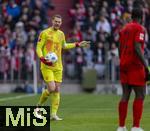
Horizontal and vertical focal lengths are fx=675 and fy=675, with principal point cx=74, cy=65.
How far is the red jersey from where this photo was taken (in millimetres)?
12134

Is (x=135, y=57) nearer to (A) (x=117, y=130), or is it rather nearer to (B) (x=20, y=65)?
(A) (x=117, y=130)

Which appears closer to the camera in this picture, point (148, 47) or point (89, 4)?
point (148, 47)

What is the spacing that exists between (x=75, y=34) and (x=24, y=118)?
59.7 ft

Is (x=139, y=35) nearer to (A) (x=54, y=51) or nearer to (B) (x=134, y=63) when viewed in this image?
(B) (x=134, y=63)

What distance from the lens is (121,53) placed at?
1249 cm

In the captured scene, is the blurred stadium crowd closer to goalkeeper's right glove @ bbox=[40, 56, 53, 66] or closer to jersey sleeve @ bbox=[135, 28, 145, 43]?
goalkeeper's right glove @ bbox=[40, 56, 53, 66]

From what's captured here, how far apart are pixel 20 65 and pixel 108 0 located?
534 cm

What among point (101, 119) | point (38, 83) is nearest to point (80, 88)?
point (38, 83)

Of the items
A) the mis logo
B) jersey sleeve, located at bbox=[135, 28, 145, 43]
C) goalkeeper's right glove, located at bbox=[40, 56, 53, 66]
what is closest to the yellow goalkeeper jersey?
goalkeeper's right glove, located at bbox=[40, 56, 53, 66]

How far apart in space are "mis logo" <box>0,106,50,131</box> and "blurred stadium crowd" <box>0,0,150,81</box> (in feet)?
55.5

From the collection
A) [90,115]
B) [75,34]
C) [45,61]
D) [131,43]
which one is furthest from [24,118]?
[75,34]

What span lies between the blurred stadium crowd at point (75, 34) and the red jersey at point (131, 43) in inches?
600

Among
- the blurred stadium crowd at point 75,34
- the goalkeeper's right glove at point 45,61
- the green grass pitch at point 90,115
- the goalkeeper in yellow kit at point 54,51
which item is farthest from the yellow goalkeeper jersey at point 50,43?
the blurred stadium crowd at point 75,34

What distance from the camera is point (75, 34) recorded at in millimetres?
28453
